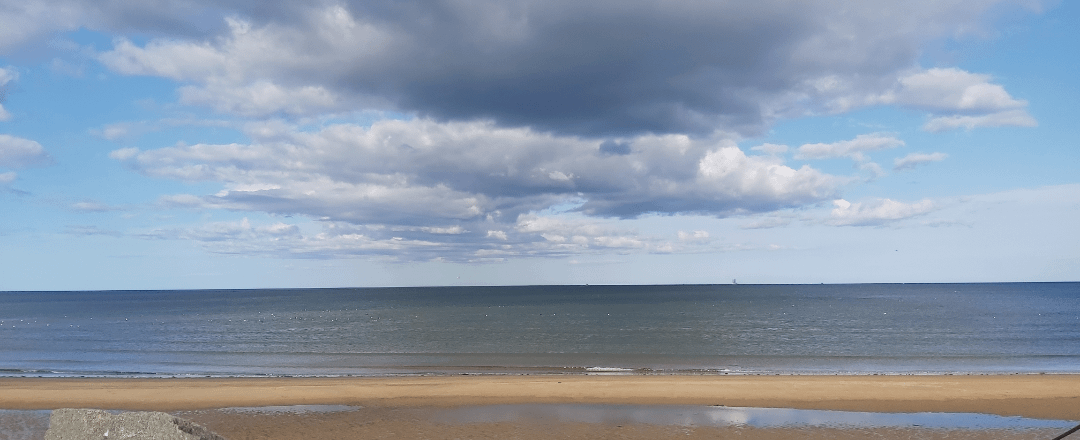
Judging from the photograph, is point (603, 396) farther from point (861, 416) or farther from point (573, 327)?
point (573, 327)

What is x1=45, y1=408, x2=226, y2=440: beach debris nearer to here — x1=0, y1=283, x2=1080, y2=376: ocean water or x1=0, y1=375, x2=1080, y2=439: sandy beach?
x1=0, y1=375, x2=1080, y2=439: sandy beach

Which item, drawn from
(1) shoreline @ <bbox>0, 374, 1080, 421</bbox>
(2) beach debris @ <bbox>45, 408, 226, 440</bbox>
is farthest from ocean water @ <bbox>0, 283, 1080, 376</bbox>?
(2) beach debris @ <bbox>45, 408, 226, 440</bbox>

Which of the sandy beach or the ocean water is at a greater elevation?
the sandy beach

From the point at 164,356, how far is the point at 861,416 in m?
45.8

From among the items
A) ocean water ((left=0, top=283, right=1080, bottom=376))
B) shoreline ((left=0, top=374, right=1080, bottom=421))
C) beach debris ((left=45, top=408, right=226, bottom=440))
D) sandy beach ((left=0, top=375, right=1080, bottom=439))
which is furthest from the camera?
ocean water ((left=0, top=283, right=1080, bottom=376))

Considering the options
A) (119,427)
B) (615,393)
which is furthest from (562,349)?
(119,427)

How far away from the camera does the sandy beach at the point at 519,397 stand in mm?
17906

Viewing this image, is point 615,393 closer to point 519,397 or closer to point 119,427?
point 519,397

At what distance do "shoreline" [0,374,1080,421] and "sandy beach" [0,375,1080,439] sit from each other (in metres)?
0.04

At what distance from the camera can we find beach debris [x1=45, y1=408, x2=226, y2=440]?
9773 mm

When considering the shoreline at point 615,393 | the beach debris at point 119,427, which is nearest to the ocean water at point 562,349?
the shoreline at point 615,393

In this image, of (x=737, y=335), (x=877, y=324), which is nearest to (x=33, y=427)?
(x=737, y=335)

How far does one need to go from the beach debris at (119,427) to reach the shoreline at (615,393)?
11907 millimetres

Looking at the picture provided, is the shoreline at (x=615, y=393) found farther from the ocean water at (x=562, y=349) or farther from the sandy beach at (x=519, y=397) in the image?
the ocean water at (x=562, y=349)
